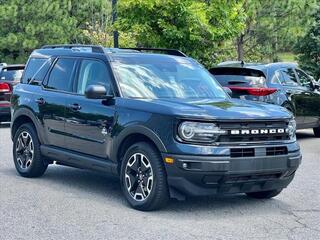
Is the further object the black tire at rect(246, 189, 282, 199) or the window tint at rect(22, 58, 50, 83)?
the window tint at rect(22, 58, 50, 83)

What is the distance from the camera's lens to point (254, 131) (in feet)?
22.6

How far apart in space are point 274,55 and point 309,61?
5563 millimetres

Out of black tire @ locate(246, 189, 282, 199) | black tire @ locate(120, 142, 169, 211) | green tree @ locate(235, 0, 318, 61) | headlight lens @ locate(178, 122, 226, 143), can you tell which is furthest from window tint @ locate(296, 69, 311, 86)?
green tree @ locate(235, 0, 318, 61)

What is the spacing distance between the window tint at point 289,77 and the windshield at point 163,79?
5236 millimetres

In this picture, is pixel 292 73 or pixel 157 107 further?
pixel 292 73

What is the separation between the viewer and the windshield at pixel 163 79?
25.2ft

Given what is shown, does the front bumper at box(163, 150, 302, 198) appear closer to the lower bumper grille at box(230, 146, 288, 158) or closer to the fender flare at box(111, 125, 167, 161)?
the lower bumper grille at box(230, 146, 288, 158)

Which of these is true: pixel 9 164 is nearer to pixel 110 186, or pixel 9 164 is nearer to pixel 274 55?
pixel 110 186

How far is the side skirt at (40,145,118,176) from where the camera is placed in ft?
24.8

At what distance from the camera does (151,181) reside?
22.8 ft

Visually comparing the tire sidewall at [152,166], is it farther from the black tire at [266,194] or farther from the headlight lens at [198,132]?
the black tire at [266,194]

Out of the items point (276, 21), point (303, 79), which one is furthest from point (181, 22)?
point (276, 21)

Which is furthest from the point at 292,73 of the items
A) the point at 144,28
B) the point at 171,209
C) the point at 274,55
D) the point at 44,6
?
the point at 44,6

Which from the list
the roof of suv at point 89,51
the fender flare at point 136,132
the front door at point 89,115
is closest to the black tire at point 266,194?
the fender flare at point 136,132
